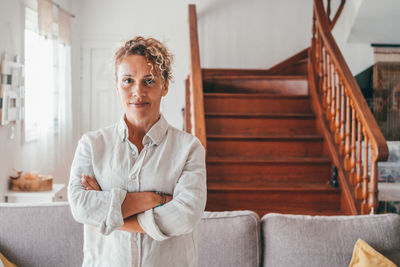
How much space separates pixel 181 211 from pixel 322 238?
955 mm

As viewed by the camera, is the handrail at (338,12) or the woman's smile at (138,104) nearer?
the woman's smile at (138,104)

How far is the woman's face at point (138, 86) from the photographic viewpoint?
1.11 m

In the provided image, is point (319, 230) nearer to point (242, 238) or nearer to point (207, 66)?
point (242, 238)

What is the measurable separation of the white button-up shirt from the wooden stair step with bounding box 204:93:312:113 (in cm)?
302

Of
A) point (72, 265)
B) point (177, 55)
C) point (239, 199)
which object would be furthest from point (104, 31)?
point (72, 265)

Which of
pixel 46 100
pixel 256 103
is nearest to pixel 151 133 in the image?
pixel 256 103

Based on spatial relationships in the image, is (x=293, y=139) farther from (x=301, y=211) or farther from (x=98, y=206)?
(x=98, y=206)

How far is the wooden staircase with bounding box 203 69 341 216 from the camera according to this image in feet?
10.8

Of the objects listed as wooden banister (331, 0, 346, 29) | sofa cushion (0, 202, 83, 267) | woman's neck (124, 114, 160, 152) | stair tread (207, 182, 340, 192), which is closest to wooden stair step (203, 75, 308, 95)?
wooden banister (331, 0, 346, 29)

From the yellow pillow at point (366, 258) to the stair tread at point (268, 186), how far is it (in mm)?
1561

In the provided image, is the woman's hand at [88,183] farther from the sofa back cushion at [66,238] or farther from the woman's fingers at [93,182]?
the sofa back cushion at [66,238]

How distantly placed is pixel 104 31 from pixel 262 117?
2964 mm

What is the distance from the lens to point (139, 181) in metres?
1.10

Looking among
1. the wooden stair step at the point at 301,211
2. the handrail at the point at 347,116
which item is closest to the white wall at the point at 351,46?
the handrail at the point at 347,116
